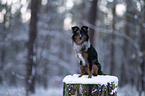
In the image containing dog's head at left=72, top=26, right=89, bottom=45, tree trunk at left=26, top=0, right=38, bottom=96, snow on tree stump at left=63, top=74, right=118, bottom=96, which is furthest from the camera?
tree trunk at left=26, top=0, right=38, bottom=96

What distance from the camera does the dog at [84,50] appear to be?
2.85 m

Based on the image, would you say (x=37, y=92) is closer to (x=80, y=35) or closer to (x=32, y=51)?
(x=32, y=51)

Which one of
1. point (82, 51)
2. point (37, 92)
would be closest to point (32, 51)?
point (37, 92)

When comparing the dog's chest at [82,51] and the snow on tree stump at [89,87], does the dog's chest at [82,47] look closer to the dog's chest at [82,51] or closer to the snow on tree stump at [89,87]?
the dog's chest at [82,51]

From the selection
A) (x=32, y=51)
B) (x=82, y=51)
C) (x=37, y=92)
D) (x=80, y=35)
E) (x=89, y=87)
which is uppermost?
(x=80, y=35)

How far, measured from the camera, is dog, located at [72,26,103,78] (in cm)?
285

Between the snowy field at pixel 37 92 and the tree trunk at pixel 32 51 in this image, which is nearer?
the snowy field at pixel 37 92

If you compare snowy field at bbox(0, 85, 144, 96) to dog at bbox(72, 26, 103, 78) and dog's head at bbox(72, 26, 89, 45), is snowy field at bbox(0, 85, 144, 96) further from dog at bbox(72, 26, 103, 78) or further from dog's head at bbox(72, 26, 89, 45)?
dog's head at bbox(72, 26, 89, 45)

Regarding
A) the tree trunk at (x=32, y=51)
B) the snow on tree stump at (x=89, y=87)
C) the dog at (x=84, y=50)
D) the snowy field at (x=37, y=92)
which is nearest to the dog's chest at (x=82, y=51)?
the dog at (x=84, y=50)

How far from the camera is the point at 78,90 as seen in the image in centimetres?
264

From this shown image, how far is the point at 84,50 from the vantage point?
9.53ft

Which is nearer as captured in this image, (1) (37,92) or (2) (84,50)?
(2) (84,50)

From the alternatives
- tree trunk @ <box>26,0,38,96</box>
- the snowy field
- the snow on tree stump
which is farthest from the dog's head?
tree trunk @ <box>26,0,38,96</box>

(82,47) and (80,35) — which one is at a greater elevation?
(80,35)
